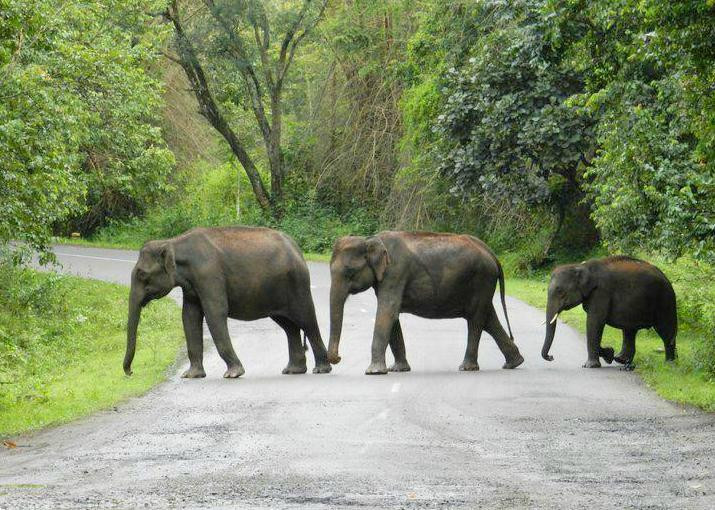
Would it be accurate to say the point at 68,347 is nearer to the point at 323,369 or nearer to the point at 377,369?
the point at 323,369

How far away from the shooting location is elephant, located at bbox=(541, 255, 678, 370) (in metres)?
19.4

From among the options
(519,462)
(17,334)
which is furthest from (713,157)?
(17,334)

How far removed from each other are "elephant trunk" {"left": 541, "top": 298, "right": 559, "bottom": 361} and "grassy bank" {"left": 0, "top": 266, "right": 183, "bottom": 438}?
532cm

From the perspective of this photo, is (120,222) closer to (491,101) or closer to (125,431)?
(491,101)

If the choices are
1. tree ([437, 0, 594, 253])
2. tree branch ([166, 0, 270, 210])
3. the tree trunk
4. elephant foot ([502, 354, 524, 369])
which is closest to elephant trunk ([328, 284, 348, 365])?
elephant foot ([502, 354, 524, 369])

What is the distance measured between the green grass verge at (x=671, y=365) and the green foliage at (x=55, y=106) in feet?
27.9

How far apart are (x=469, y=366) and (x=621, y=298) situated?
8.62ft

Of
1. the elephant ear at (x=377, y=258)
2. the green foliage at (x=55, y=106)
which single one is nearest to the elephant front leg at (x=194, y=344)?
the elephant ear at (x=377, y=258)

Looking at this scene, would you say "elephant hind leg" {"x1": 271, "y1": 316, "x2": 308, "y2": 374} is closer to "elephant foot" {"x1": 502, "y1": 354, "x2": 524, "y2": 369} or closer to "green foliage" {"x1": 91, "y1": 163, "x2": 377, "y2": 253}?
"elephant foot" {"x1": 502, "y1": 354, "x2": 524, "y2": 369}

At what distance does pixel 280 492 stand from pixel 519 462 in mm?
2362

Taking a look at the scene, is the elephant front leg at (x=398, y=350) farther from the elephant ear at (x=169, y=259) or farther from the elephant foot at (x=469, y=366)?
the elephant ear at (x=169, y=259)

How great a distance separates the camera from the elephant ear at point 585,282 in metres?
19.4

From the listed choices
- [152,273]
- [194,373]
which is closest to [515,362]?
[194,373]

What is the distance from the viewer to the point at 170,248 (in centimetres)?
1795
